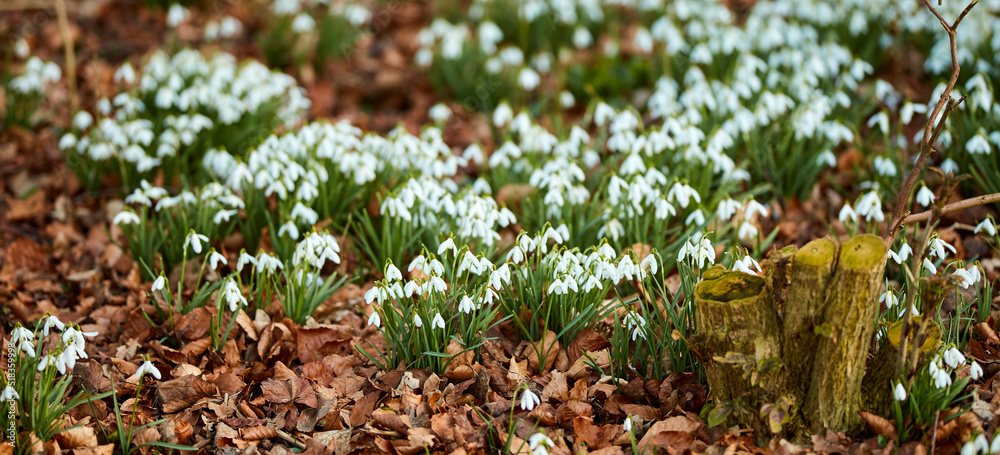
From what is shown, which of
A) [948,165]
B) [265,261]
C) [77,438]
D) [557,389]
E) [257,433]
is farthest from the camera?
[948,165]

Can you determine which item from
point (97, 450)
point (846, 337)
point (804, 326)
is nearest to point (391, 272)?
point (97, 450)

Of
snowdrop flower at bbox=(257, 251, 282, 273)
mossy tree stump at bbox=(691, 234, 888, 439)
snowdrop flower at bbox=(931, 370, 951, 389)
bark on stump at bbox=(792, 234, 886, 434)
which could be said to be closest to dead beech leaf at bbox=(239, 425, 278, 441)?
snowdrop flower at bbox=(257, 251, 282, 273)

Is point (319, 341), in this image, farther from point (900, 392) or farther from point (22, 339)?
point (900, 392)

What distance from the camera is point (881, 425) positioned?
2227 mm

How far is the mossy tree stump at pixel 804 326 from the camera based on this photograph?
79.9 inches

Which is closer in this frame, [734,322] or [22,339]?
[734,322]

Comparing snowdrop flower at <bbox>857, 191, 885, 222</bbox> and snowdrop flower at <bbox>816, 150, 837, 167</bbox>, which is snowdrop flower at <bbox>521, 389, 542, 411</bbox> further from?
snowdrop flower at <bbox>816, 150, 837, 167</bbox>

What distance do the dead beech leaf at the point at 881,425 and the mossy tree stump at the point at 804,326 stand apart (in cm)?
4

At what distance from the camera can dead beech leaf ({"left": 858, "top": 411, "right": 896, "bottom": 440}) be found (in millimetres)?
2223

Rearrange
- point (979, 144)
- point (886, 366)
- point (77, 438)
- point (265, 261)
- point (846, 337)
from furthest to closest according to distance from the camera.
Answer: point (979, 144), point (265, 261), point (77, 438), point (886, 366), point (846, 337)

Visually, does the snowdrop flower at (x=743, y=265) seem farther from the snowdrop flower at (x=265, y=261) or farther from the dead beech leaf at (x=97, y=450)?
the dead beech leaf at (x=97, y=450)

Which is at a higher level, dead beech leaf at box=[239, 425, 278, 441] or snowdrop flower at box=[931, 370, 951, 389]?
snowdrop flower at box=[931, 370, 951, 389]

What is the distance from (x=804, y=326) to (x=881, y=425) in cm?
42

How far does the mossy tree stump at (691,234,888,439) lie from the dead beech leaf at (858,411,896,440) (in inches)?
1.6
